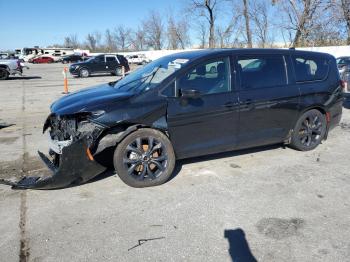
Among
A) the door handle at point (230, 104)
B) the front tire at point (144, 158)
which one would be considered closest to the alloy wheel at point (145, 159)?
the front tire at point (144, 158)

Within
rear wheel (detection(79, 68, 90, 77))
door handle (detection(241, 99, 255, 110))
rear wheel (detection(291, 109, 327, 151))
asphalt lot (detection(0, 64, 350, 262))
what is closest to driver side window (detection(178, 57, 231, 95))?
door handle (detection(241, 99, 255, 110))

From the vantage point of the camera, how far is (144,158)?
4.64 m

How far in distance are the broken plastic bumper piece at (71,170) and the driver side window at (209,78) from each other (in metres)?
1.52

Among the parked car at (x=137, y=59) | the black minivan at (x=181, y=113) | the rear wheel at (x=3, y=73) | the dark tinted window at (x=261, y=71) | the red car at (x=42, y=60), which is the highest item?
the red car at (x=42, y=60)

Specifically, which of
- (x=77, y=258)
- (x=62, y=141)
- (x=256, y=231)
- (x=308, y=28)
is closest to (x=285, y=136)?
(x=256, y=231)

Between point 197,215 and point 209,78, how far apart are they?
201 cm

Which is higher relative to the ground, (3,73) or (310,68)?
(3,73)

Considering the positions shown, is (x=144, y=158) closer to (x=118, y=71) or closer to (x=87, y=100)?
(x=87, y=100)

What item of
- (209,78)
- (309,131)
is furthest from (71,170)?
(309,131)

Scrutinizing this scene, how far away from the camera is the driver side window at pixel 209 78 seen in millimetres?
4850

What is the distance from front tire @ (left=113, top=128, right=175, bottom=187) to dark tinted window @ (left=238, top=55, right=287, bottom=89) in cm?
154

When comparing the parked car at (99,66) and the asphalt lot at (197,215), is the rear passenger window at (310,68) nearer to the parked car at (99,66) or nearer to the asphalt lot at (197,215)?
the asphalt lot at (197,215)

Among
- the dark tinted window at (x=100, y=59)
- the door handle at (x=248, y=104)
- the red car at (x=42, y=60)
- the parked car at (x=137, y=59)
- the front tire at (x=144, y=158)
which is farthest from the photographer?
the red car at (x=42, y=60)

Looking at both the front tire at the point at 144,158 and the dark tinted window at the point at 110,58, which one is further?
the dark tinted window at the point at 110,58
